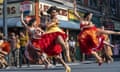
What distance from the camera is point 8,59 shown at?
22.4 metres

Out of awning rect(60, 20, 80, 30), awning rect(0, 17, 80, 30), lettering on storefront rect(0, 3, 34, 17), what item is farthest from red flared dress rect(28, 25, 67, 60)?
awning rect(60, 20, 80, 30)

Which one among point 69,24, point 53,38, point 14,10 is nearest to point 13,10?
point 14,10

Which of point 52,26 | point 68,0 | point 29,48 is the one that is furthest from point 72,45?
point 52,26

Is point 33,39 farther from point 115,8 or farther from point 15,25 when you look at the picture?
point 115,8

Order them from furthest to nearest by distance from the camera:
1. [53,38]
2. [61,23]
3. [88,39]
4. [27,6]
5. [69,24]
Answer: [69,24] < [61,23] < [27,6] < [88,39] < [53,38]

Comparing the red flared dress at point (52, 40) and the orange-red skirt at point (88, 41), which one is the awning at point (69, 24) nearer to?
the orange-red skirt at point (88, 41)

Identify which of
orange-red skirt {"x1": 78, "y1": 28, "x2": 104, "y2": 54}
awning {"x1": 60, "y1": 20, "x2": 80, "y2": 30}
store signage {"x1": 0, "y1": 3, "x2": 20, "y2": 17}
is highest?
store signage {"x1": 0, "y1": 3, "x2": 20, "y2": 17}

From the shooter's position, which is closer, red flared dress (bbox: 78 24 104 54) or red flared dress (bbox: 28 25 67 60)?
red flared dress (bbox: 28 25 67 60)

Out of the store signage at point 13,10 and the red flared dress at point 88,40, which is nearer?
the red flared dress at point 88,40

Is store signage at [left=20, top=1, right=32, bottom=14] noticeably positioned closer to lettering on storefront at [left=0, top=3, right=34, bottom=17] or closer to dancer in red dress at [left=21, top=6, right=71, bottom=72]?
lettering on storefront at [left=0, top=3, right=34, bottom=17]

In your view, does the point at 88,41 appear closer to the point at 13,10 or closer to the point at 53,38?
the point at 53,38

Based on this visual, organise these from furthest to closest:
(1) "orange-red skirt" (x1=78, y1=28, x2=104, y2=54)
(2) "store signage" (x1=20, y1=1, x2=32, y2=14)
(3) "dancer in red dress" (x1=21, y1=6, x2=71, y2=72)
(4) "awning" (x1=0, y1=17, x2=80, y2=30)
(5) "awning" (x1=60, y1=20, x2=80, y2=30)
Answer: (5) "awning" (x1=60, y1=20, x2=80, y2=30) → (4) "awning" (x1=0, y1=17, x2=80, y2=30) → (2) "store signage" (x1=20, y1=1, x2=32, y2=14) → (1) "orange-red skirt" (x1=78, y1=28, x2=104, y2=54) → (3) "dancer in red dress" (x1=21, y1=6, x2=71, y2=72)

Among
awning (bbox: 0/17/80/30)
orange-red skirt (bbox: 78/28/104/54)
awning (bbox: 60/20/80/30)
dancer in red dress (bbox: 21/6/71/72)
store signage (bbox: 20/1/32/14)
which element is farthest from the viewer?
Result: awning (bbox: 60/20/80/30)

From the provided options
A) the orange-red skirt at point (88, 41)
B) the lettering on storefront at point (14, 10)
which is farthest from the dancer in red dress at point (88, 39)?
the lettering on storefront at point (14, 10)
